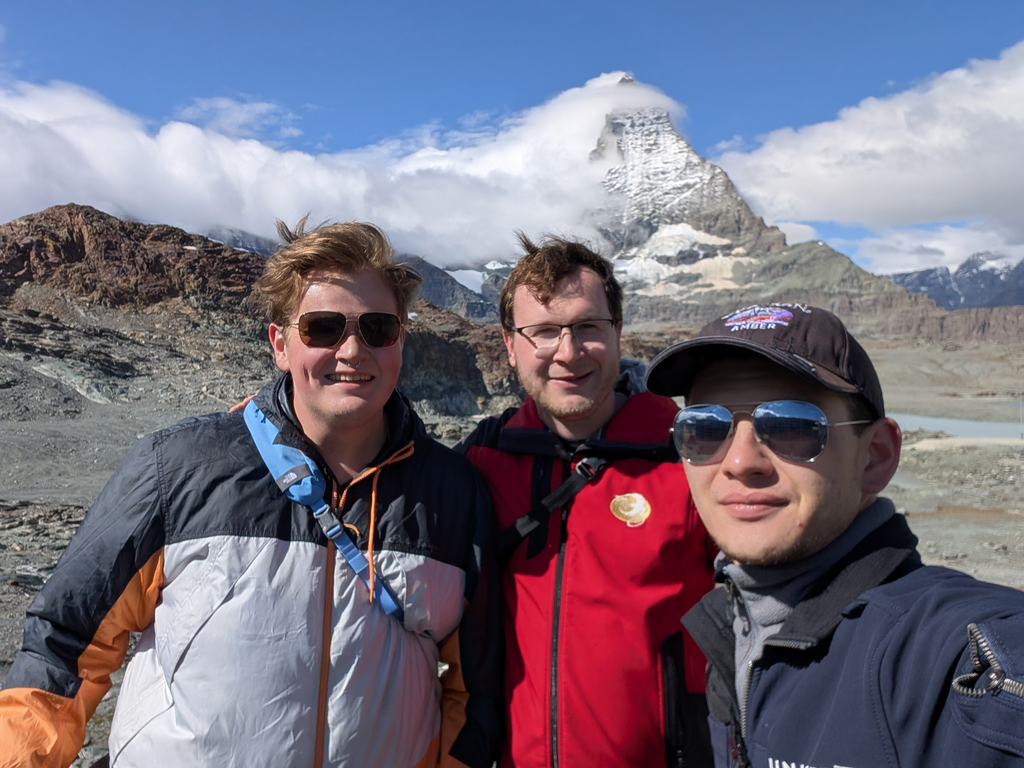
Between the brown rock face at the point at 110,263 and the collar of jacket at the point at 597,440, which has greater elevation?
the brown rock face at the point at 110,263

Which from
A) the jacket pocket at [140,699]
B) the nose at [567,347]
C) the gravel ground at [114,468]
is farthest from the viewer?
the gravel ground at [114,468]

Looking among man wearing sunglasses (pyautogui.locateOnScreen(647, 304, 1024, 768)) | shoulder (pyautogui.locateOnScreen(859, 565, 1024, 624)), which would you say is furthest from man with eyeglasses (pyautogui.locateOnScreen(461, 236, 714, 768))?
shoulder (pyautogui.locateOnScreen(859, 565, 1024, 624))

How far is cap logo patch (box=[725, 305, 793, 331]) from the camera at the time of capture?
1.54m

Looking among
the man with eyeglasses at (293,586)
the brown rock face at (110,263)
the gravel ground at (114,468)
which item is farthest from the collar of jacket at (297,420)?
the brown rock face at (110,263)

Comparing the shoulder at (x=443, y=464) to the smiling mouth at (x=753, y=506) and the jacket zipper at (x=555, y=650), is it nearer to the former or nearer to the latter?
the jacket zipper at (x=555, y=650)

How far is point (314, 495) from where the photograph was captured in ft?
6.39

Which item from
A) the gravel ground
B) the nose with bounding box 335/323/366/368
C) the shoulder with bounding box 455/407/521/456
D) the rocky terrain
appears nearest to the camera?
the nose with bounding box 335/323/366/368

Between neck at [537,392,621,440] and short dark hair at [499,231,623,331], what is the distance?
1.17 ft

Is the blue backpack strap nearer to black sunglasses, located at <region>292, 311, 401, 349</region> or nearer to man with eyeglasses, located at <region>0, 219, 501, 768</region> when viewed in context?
man with eyeglasses, located at <region>0, 219, 501, 768</region>

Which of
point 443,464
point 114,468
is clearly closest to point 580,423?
point 443,464

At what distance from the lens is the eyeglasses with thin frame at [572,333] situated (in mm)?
2396

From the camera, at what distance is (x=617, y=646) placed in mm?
2016

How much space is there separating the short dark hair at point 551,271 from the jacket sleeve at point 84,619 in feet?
4.26

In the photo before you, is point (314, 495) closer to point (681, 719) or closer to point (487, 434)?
point (487, 434)
